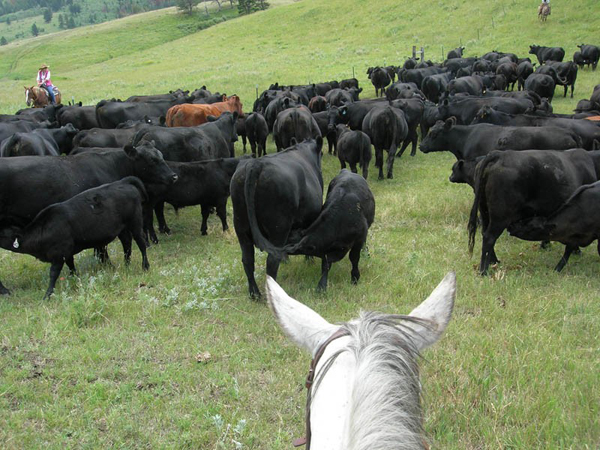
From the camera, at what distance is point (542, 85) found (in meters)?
19.0

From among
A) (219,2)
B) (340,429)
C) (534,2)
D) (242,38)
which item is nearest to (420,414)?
(340,429)

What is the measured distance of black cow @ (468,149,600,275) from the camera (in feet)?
21.8

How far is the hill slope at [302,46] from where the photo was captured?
30578 millimetres

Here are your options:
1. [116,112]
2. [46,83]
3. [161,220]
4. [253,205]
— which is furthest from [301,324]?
[46,83]

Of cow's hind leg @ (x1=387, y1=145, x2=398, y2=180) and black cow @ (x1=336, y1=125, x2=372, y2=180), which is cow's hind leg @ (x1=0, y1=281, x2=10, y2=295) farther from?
cow's hind leg @ (x1=387, y1=145, x2=398, y2=180)

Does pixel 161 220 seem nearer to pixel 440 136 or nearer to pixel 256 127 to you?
pixel 256 127

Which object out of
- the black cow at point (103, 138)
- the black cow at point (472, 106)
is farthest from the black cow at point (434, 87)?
the black cow at point (103, 138)

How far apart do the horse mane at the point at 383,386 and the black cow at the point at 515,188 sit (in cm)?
537

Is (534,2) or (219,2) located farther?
(219,2)

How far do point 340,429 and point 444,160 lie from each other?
12822 mm

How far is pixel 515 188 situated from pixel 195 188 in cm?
491

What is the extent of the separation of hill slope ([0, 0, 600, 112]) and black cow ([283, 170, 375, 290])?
60.7ft

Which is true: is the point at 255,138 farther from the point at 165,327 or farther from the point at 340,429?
the point at 340,429

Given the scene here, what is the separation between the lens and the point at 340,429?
1.47 metres
